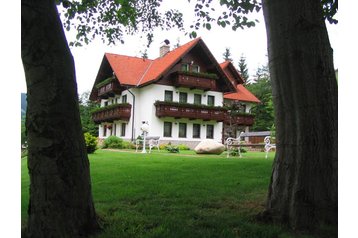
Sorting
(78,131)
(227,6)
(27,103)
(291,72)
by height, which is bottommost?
(78,131)

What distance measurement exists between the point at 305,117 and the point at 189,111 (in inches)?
750

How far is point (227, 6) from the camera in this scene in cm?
585

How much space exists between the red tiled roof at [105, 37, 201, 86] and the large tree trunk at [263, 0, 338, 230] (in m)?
17.7

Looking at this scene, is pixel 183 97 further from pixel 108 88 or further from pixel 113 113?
pixel 108 88

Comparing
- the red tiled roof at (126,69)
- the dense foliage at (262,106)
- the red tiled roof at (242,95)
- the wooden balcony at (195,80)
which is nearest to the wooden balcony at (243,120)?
the dense foliage at (262,106)

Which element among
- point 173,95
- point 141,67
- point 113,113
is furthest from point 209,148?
point 141,67

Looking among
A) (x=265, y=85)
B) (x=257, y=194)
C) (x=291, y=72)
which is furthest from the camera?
(x=265, y=85)

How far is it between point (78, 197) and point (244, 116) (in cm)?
2150

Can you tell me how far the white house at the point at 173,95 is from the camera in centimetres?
2111

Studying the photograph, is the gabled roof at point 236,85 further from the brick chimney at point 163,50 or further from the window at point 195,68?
the brick chimney at point 163,50

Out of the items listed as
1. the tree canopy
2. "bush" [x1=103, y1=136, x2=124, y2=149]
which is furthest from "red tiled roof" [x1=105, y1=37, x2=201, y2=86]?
the tree canopy

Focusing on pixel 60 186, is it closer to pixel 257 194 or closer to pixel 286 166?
pixel 286 166
